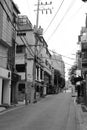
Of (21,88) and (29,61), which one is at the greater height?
(29,61)

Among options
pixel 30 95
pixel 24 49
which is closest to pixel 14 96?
pixel 30 95

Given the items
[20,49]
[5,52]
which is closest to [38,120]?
[5,52]

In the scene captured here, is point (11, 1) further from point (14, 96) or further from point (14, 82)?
point (14, 96)

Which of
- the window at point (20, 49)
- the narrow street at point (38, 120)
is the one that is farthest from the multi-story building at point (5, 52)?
the window at point (20, 49)

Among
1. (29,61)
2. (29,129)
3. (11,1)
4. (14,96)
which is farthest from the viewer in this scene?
(29,61)

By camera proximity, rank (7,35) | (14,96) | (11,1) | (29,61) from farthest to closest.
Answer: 1. (29,61)
2. (14,96)
3. (11,1)
4. (7,35)

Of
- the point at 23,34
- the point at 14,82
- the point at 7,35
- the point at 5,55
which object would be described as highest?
the point at 23,34

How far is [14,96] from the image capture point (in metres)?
28.6

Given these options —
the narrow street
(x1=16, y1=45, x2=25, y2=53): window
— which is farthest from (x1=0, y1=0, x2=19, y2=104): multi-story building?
(x1=16, y1=45, x2=25, y2=53): window

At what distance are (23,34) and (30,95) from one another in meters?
12.0

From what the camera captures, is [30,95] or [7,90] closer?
[7,90]

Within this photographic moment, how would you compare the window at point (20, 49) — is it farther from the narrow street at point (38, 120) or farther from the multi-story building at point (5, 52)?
the narrow street at point (38, 120)

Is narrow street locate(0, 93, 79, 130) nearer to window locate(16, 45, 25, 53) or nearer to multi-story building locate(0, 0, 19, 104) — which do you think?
multi-story building locate(0, 0, 19, 104)

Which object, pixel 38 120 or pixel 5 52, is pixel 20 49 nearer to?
pixel 5 52
